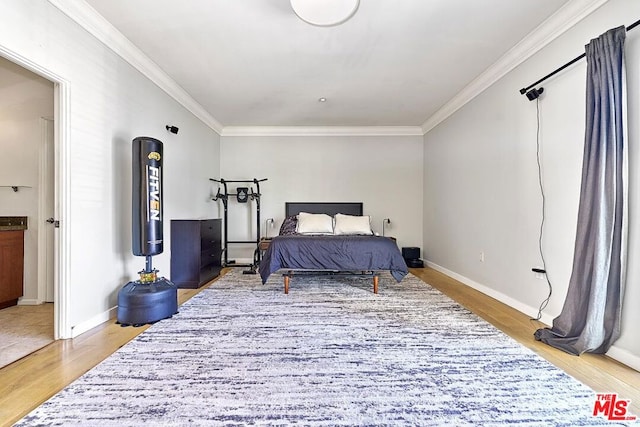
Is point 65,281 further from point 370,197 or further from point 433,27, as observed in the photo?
point 370,197

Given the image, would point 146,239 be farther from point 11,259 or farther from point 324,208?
point 324,208

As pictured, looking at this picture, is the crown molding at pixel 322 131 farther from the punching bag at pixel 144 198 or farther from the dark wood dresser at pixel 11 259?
the dark wood dresser at pixel 11 259

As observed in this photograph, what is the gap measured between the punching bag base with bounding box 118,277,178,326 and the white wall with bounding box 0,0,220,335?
248 millimetres

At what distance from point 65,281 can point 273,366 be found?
1.67 metres

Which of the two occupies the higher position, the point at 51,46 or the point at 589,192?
the point at 51,46

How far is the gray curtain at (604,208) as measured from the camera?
6.15 ft

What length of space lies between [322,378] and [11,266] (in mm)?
3338

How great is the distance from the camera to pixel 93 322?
2488 mm

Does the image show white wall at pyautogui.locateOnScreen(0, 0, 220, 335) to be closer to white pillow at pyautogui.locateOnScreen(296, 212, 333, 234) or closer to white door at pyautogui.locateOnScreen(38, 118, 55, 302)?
white door at pyautogui.locateOnScreen(38, 118, 55, 302)

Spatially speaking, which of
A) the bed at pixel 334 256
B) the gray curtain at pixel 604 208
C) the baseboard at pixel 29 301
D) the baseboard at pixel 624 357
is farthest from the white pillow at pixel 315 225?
the baseboard at pixel 624 357

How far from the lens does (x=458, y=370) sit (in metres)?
1.76

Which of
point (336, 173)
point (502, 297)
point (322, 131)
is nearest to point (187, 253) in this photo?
point (336, 173)

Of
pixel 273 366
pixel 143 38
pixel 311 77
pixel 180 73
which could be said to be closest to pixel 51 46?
pixel 143 38

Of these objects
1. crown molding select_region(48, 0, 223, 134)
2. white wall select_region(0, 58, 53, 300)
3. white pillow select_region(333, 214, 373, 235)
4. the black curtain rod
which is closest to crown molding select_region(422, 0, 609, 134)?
the black curtain rod
